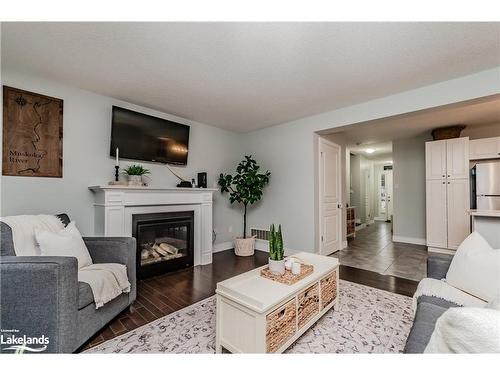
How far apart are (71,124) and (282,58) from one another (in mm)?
2468

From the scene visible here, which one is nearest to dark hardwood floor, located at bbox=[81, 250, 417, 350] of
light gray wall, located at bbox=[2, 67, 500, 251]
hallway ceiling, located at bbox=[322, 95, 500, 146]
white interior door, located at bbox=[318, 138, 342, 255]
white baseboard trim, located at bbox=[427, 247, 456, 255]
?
white interior door, located at bbox=[318, 138, 342, 255]

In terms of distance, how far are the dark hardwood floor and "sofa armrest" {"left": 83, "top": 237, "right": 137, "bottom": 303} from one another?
0.22 meters

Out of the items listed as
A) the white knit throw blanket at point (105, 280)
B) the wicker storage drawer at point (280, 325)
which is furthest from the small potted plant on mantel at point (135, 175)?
the wicker storage drawer at point (280, 325)

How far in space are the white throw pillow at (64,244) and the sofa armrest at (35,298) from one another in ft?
1.33

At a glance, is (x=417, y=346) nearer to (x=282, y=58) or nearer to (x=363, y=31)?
(x=363, y=31)

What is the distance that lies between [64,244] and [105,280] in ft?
1.55

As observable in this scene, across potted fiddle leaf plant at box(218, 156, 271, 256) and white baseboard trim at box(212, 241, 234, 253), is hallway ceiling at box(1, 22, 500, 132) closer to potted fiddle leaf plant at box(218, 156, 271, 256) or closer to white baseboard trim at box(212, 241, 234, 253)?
potted fiddle leaf plant at box(218, 156, 271, 256)

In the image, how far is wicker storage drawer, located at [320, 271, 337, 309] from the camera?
181cm

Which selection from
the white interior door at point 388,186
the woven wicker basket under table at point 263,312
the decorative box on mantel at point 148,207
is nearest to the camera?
the woven wicker basket under table at point 263,312

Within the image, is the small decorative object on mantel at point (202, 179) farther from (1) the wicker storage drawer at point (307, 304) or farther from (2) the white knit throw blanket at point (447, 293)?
(2) the white knit throw blanket at point (447, 293)

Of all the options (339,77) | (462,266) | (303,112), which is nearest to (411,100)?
(339,77)

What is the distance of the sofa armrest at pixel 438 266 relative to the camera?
166 centimetres

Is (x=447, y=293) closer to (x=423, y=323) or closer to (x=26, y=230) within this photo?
(x=423, y=323)

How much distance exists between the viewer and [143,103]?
302 cm
